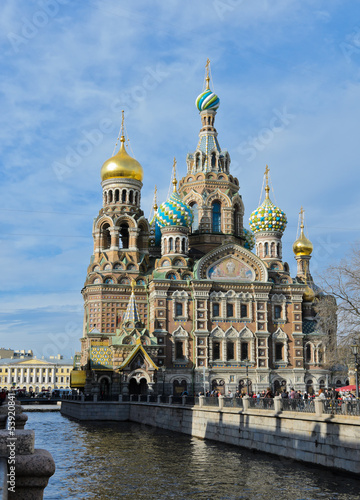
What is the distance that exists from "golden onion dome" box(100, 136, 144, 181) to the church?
90mm

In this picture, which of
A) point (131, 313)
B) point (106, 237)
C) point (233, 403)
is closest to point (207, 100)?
point (106, 237)

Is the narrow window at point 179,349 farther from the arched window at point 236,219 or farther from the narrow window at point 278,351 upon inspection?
the arched window at point 236,219

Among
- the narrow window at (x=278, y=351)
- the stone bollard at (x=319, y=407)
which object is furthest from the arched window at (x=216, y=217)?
the stone bollard at (x=319, y=407)

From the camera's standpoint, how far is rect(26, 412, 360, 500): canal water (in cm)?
1606

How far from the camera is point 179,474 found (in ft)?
61.9

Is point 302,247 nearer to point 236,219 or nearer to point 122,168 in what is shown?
point 236,219

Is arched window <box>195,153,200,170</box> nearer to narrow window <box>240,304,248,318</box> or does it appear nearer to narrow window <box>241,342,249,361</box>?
narrow window <box>240,304,248,318</box>

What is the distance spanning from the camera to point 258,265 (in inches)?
1984

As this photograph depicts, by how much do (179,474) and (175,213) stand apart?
3353cm

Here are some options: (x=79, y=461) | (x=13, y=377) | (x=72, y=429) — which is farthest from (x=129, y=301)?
(x=13, y=377)

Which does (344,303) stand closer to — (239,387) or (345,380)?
(239,387)

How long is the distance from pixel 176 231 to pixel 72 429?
20.1 metres

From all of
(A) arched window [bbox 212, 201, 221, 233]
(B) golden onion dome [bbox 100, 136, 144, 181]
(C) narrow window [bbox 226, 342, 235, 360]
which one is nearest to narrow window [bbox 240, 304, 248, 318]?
(C) narrow window [bbox 226, 342, 235, 360]

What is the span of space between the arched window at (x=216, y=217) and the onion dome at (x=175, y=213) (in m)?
3.16
